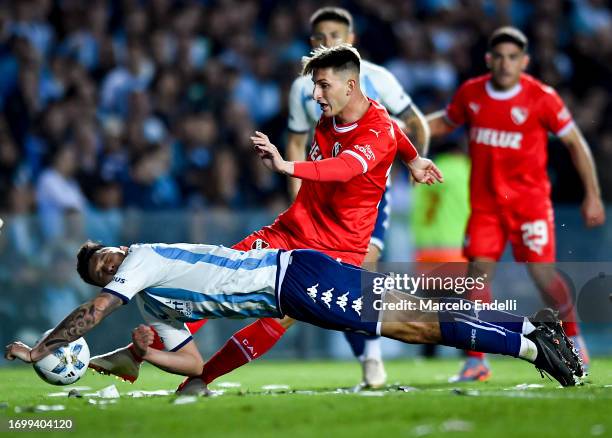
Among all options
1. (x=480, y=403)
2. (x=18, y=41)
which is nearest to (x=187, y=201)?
(x=18, y=41)

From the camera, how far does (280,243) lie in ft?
28.4

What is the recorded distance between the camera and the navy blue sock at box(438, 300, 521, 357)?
7.94 m

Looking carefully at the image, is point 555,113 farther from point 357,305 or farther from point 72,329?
point 72,329

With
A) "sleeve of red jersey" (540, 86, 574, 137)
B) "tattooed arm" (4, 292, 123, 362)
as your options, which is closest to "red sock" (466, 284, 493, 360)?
"sleeve of red jersey" (540, 86, 574, 137)

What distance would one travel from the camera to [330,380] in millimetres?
10859

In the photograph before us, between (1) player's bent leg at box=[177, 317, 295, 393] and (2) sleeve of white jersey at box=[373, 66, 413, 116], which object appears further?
(2) sleeve of white jersey at box=[373, 66, 413, 116]

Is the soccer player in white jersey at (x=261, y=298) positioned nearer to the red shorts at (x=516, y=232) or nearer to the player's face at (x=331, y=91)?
the player's face at (x=331, y=91)

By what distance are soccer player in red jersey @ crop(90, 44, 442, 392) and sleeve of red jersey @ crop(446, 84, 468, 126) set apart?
252 centimetres

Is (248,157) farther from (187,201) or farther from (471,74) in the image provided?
(471,74)

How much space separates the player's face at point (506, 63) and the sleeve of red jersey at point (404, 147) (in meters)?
2.48

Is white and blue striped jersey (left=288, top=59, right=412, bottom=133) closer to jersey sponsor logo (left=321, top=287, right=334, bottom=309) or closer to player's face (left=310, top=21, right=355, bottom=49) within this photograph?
player's face (left=310, top=21, right=355, bottom=49)

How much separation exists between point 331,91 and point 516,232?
3.24 m

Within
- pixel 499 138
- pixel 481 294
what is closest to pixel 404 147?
pixel 499 138

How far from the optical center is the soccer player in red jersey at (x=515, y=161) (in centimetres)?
1091
